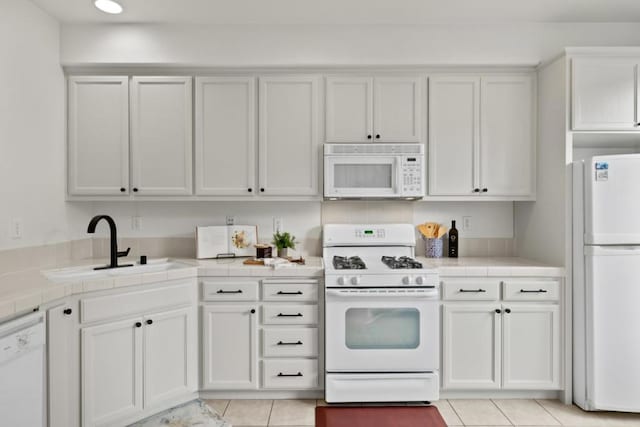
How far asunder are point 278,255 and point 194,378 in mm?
1030

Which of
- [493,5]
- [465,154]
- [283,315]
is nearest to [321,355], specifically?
[283,315]

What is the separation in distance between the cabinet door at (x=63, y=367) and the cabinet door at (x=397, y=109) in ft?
7.35

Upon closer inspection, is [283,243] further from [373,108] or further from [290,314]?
[373,108]

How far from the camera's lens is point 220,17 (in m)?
2.98

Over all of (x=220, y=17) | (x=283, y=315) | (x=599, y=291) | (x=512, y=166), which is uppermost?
(x=220, y=17)

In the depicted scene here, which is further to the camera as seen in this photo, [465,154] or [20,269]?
[465,154]

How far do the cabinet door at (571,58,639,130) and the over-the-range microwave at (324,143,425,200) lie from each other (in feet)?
3.53

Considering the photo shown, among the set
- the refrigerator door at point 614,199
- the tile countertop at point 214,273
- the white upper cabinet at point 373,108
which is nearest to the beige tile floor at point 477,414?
the tile countertop at point 214,273

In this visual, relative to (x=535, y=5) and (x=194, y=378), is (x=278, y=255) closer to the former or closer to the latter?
(x=194, y=378)

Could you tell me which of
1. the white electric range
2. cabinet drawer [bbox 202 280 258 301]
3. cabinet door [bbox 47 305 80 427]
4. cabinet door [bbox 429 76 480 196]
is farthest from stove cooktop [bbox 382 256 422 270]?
cabinet door [bbox 47 305 80 427]

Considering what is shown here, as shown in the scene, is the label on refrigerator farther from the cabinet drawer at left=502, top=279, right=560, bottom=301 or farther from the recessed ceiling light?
the recessed ceiling light

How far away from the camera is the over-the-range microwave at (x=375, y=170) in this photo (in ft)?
9.92

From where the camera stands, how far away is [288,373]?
2.77 meters

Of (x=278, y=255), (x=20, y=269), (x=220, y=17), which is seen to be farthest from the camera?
(x=278, y=255)
